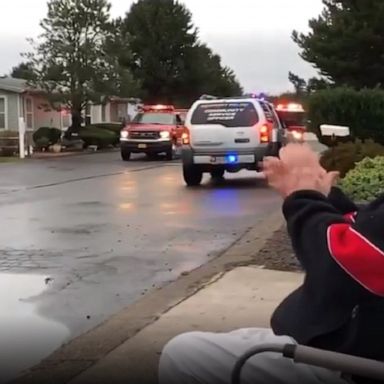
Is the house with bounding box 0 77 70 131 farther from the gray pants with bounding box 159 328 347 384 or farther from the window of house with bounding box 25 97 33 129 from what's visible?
the gray pants with bounding box 159 328 347 384

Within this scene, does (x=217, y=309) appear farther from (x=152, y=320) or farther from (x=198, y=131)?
(x=198, y=131)

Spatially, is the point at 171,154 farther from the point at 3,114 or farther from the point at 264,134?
the point at 3,114

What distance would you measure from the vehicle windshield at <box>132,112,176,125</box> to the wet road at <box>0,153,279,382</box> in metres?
11.5

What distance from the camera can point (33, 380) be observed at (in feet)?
16.5

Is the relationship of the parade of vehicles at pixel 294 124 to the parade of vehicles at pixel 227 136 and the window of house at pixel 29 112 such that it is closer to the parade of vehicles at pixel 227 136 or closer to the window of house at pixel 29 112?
the parade of vehicles at pixel 227 136

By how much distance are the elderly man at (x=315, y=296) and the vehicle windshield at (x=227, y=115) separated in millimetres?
15778

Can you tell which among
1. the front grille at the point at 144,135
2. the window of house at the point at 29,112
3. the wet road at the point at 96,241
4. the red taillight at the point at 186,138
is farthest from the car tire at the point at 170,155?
the window of house at the point at 29,112

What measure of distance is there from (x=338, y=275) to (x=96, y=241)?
27.3ft

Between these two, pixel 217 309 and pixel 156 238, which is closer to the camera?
pixel 217 309

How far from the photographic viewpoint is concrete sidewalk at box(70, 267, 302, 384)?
5051mm

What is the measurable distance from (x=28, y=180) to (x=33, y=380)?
1674cm

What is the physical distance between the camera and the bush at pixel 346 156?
1288cm

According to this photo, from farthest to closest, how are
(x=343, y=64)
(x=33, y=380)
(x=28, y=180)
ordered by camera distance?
(x=343, y=64), (x=28, y=180), (x=33, y=380)

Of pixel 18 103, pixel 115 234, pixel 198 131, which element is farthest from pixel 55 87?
pixel 115 234
